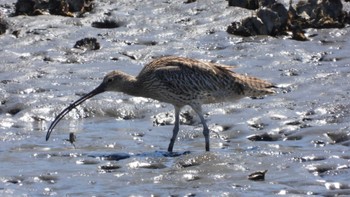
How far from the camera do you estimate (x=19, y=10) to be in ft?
52.7

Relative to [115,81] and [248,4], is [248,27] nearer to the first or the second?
[248,4]

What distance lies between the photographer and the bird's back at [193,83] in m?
11.5

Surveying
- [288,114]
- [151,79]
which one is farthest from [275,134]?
[151,79]

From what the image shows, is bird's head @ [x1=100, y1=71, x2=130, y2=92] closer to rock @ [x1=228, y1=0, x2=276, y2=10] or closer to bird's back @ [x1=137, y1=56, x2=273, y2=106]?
bird's back @ [x1=137, y1=56, x2=273, y2=106]

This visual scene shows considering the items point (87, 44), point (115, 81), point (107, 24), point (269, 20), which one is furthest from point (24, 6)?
point (115, 81)

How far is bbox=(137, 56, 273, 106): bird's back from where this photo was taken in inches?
453

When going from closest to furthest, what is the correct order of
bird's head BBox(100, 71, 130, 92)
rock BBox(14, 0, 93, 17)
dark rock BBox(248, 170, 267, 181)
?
dark rock BBox(248, 170, 267, 181) → bird's head BBox(100, 71, 130, 92) → rock BBox(14, 0, 93, 17)

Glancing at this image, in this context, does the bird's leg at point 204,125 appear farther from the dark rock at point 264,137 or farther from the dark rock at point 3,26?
the dark rock at point 3,26

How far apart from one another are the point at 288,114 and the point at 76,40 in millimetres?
4082

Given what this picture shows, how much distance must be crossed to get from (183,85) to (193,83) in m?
0.14

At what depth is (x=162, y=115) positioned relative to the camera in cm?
1253

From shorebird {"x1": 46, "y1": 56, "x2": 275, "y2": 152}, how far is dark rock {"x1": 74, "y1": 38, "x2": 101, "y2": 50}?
2.77 metres

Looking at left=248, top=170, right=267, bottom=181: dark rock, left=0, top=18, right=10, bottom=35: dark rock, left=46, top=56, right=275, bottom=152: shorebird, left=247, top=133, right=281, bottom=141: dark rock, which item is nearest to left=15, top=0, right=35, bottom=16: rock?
left=0, top=18, right=10, bottom=35: dark rock

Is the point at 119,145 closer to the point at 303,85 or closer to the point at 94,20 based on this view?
the point at 303,85
